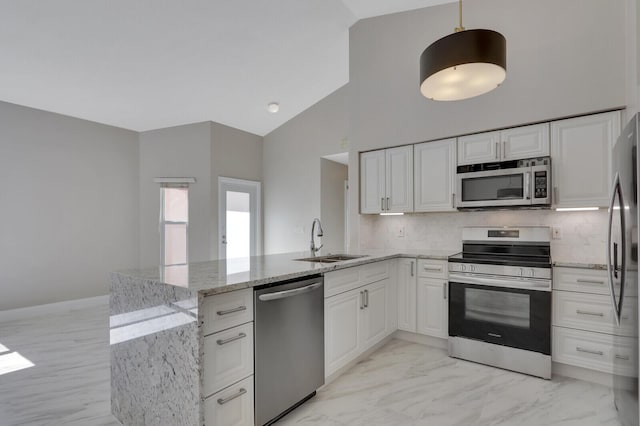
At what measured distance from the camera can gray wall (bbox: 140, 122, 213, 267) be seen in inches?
205

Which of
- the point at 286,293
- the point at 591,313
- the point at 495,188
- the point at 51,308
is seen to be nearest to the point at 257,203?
the point at 51,308

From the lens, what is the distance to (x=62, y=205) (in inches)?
181

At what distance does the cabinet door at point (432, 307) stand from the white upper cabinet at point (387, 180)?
0.85m

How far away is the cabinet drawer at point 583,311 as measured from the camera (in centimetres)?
242

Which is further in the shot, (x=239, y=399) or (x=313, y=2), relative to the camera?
(x=313, y=2)

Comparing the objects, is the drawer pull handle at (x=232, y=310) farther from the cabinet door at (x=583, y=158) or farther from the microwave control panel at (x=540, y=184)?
the cabinet door at (x=583, y=158)

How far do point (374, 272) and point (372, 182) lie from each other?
1266 mm

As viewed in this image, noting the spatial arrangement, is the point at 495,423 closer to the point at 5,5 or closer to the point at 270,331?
the point at 270,331

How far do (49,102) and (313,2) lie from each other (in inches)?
145

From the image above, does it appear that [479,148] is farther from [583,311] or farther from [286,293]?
[286,293]

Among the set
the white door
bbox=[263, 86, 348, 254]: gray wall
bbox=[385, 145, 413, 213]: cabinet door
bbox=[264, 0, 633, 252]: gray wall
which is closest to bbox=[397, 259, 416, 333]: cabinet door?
bbox=[385, 145, 413, 213]: cabinet door

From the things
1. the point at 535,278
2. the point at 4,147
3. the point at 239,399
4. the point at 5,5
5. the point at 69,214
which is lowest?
the point at 239,399

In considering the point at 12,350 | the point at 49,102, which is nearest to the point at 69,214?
the point at 49,102

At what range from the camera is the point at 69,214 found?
15.3 feet
